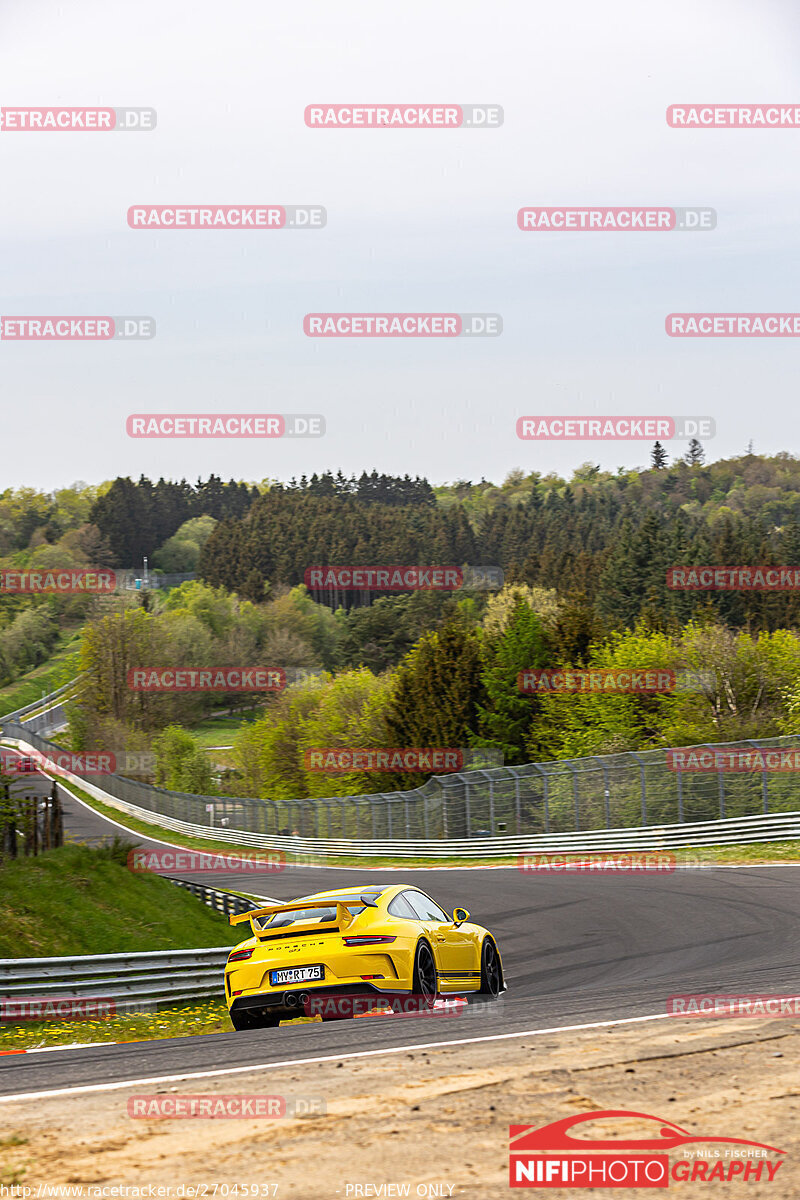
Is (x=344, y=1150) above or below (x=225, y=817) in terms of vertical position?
above

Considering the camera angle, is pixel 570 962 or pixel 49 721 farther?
pixel 49 721

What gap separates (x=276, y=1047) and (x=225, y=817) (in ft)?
193

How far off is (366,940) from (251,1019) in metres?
1.23

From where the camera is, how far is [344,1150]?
4883 millimetres

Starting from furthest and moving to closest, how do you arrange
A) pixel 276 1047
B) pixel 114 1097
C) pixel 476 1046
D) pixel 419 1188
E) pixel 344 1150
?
pixel 276 1047 → pixel 476 1046 → pixel 114 1097 → pixel 344 1150 → pixel 419 1188

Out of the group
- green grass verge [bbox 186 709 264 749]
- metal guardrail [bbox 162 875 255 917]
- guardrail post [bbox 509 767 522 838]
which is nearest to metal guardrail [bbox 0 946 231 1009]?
metal guardrail [bbox 162 875 255 917]

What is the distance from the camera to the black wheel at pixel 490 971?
11484 mm

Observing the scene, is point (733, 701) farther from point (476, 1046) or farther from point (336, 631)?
point (336, 631)

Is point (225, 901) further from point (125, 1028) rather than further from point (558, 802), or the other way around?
point (125, 1028)

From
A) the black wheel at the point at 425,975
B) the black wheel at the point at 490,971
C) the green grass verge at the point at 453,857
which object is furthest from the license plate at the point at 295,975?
the green grass verge at the point at 453,857

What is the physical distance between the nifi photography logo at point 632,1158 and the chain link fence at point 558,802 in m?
22.1

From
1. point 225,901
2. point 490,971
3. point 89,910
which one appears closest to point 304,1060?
point 490,971


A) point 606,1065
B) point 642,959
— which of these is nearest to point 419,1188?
point 606,1065

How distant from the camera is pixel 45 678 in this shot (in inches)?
6260
